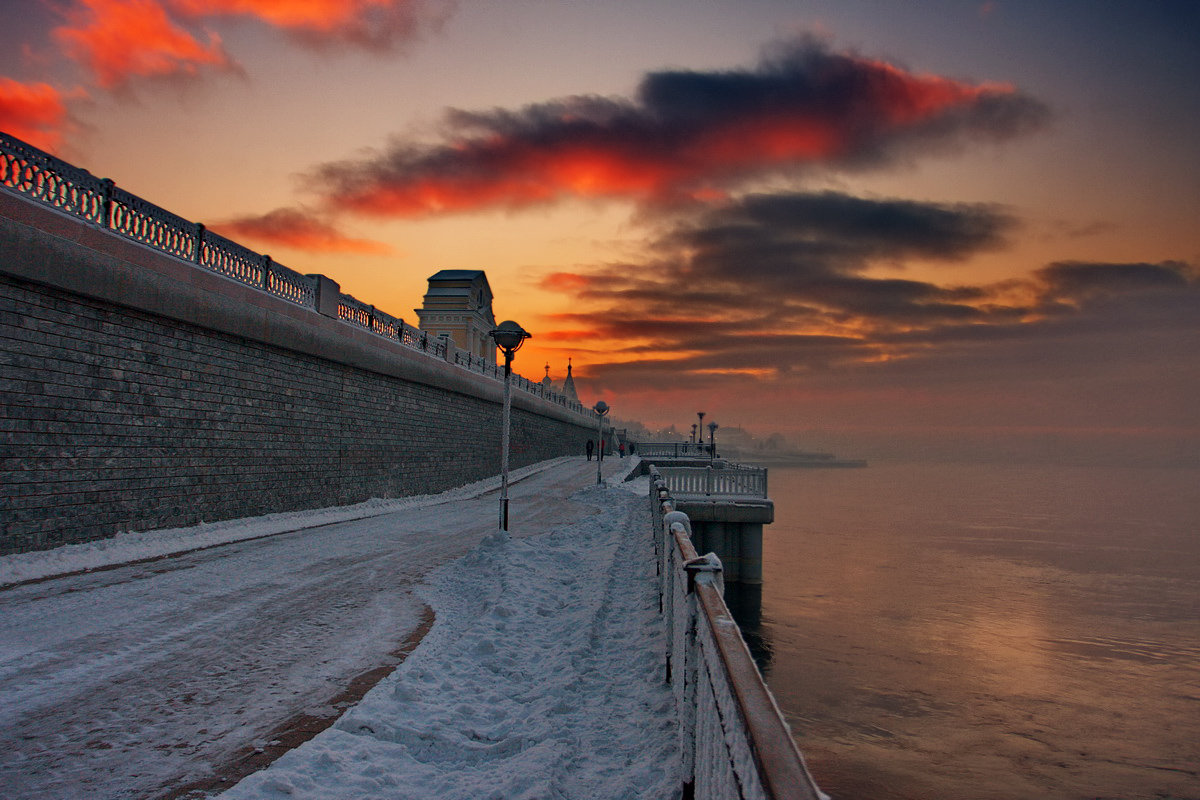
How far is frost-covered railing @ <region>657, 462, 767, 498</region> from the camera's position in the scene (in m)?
20.4

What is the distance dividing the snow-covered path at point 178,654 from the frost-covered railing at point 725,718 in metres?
3.24

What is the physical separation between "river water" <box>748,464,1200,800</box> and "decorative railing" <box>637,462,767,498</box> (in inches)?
170

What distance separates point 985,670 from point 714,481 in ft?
29.2

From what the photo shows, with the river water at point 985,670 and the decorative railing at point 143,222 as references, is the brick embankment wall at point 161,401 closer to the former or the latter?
the decorative railing at point 143,222

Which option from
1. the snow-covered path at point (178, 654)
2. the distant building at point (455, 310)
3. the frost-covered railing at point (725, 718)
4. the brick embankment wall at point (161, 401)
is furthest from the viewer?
the distant building at point (455, 310)

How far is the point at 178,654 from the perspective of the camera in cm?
656

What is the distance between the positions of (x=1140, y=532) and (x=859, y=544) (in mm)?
34877

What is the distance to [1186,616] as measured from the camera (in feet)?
87.9

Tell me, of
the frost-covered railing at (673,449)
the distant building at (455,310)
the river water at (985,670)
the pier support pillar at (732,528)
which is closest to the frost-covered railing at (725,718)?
the river water at (985,670)

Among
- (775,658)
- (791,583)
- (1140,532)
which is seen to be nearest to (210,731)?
(775,658)

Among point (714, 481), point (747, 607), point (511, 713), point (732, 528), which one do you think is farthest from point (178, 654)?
point (747, 607)

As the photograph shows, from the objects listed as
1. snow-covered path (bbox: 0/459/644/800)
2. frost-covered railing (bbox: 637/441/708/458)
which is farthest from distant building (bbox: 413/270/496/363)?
snow-covered path (bbox: 0/459/644/800)

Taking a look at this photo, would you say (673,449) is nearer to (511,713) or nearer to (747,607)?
(747,607)

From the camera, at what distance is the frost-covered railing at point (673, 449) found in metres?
50.1
